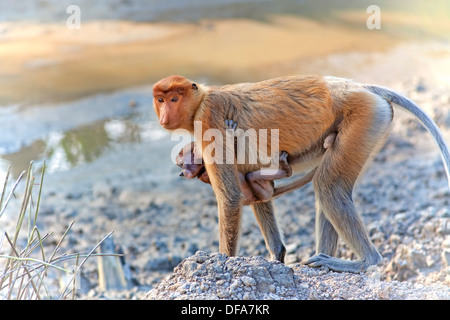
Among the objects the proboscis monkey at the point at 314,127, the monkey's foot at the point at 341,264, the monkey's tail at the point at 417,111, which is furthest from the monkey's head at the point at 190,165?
the monkey's tail at the point at 417,111

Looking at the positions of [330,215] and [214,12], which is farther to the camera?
[214,12]

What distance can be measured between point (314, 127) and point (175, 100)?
51.4 inches

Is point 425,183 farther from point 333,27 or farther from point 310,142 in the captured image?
Answer: point 333,27

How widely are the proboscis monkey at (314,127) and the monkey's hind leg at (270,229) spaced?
15.2 inches

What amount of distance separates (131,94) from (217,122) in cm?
826

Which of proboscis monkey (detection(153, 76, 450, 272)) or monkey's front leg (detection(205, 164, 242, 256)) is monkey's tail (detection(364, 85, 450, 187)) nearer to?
proboscis monkey (detection(153, 76, 450, 272))

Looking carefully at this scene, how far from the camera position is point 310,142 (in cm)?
598

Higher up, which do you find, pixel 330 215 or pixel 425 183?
pixel 330 215

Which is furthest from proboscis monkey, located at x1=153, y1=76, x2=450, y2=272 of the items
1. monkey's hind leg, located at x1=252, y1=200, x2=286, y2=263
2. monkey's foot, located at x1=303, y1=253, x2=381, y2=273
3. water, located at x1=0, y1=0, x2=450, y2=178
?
water, located at x1=0, y1=0, x2=450, y2=178

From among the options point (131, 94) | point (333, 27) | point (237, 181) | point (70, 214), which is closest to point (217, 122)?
point (237, 181)

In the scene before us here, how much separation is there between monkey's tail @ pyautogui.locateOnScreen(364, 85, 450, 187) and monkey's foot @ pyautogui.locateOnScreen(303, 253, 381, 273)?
105cm

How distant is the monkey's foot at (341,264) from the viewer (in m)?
5.55

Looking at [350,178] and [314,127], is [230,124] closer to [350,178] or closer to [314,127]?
[314,127]

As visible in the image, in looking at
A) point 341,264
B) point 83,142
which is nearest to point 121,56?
point 83,142
